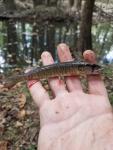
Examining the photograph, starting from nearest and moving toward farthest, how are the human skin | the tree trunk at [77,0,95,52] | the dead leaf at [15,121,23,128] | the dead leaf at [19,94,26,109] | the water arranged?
the human skin
the dead leaf at [15,121,23,128]
the dead leaf at [19,94,26,109]
the tree trunk at [77,0,95,52]
the water

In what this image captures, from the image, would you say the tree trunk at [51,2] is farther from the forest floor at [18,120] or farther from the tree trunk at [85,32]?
the forest floor at [18,120]

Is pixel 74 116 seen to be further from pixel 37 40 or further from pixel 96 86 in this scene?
pixel 37 40

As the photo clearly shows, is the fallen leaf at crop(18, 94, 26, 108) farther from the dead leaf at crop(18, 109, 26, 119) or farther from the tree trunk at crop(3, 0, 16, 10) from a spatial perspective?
the tree trunk at crop(3, 0, 16, 10)

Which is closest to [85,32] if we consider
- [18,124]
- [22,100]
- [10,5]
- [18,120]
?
[22,100]

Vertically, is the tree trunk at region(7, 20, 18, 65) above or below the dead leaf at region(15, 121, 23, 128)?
below

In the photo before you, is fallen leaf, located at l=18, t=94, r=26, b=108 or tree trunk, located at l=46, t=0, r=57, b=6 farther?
tree trunk, located at l=46, t=0, r=57, b=6

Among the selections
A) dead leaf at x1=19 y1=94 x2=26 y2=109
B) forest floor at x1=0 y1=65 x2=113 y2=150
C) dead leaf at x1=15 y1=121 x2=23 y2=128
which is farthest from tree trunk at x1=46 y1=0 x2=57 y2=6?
dead leaf at x1=15 y1=121 x2=23 y2=128

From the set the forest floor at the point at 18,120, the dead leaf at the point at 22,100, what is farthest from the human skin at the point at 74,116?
the dead leaf at the point at 22,100
